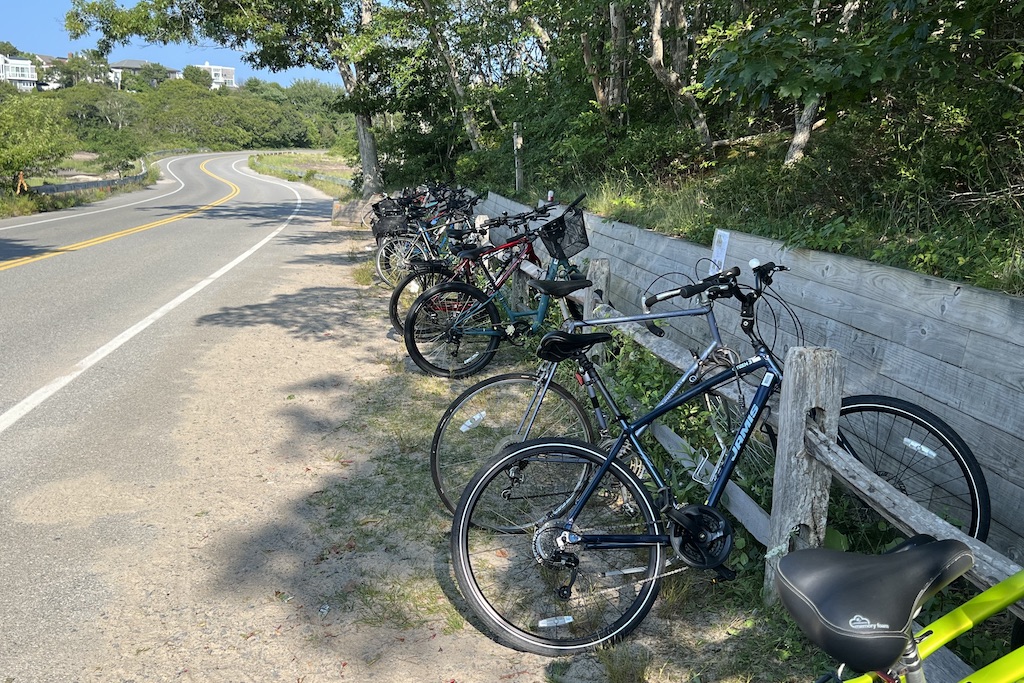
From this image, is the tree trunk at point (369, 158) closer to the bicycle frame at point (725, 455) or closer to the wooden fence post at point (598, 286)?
the wooden fence post at point (598, 286)

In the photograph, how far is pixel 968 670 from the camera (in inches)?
96.0

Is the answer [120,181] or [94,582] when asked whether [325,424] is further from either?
[120,181]

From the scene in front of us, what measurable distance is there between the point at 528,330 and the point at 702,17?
691 centimetres

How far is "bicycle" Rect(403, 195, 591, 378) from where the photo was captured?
6291 millimetres

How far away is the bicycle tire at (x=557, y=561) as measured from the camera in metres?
3.16

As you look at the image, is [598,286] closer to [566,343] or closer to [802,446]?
[566,343]

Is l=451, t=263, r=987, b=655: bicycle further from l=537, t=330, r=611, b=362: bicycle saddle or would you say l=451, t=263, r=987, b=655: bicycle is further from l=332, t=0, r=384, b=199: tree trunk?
l=332, t=0, r=384, b=199: tree trunk

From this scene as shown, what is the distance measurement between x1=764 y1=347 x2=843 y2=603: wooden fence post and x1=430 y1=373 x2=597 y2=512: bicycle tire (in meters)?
1.19

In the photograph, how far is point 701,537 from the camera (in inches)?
127

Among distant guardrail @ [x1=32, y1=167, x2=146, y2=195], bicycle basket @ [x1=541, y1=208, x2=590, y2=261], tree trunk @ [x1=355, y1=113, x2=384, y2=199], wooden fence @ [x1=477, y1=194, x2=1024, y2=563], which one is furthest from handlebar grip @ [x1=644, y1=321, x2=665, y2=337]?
distant guardrail @ [x1=32, y1=167, x2=146, y2=195]

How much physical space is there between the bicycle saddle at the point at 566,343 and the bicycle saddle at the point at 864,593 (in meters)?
1.85

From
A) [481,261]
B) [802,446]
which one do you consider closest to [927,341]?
[802,446]

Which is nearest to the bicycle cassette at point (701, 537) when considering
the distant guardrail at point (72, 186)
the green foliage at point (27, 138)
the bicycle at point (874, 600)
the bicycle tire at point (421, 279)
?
the bicycle at point (874, 600)

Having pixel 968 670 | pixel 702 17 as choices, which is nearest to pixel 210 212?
pixel 702 17
